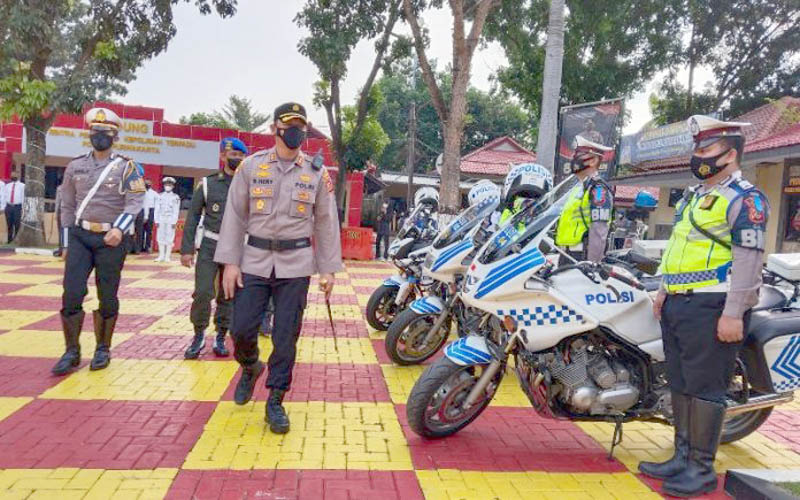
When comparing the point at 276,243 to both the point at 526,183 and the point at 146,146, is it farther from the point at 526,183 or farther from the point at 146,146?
the point at 146,146

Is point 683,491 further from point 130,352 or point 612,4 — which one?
point 612,4

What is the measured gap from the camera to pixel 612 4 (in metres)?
17.3

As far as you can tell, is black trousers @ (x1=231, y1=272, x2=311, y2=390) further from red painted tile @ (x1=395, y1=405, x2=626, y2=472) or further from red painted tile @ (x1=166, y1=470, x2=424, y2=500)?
red painted tile @ (x1=395, y1=405, x2=626, y2=472)

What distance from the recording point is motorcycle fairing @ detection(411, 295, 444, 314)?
17.0 ft

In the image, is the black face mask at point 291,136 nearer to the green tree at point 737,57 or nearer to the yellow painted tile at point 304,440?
the yellow painted tile at point 304,440

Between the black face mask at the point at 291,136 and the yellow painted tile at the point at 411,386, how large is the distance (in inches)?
77.3

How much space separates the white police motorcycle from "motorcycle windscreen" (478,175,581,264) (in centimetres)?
217

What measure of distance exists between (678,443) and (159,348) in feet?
14.5

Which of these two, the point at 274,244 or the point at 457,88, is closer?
the point at 274,244

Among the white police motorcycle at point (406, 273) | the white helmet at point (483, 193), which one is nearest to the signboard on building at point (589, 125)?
the white police motorcycle at point (406, 273)

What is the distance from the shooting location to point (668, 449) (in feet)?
12.9

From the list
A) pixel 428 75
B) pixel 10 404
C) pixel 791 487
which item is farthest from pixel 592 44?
pixel 10 404

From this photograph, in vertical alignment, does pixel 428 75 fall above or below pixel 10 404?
above

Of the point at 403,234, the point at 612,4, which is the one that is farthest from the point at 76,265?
the point at 612,4
